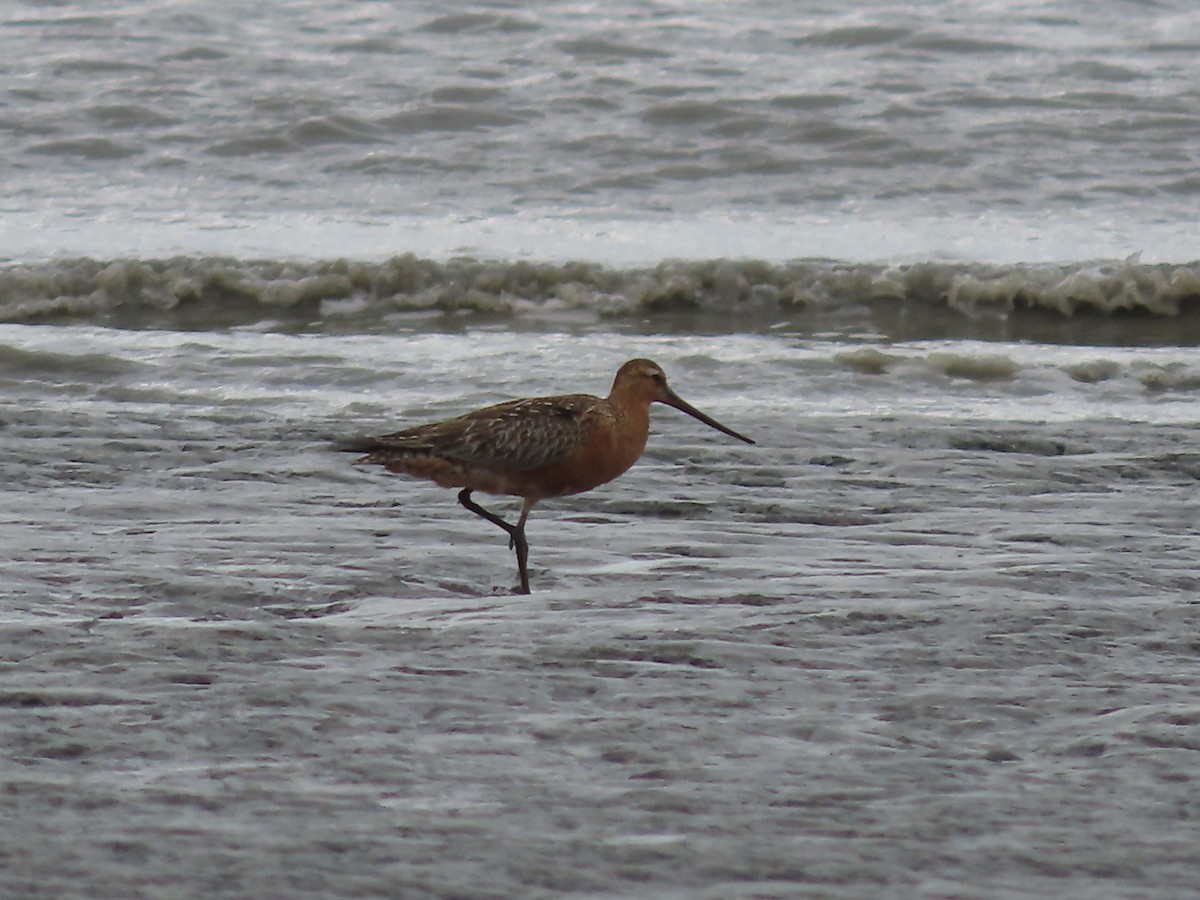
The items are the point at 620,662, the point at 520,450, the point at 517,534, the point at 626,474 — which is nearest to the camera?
the point at 620,662

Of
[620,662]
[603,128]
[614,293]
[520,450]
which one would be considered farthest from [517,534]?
[603,128]

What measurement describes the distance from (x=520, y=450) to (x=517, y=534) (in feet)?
1.34

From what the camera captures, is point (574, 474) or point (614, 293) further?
point (614, 293)

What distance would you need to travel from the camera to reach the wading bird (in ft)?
19.7

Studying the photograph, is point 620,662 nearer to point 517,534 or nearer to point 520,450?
point 517,534

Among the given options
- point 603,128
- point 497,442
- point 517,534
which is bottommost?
point 517,534

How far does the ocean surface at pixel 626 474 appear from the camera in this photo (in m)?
3.59

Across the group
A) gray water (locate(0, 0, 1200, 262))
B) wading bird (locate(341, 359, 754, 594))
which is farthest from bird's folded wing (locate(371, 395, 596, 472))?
gray water (locate(0, 0, 1200, 262))

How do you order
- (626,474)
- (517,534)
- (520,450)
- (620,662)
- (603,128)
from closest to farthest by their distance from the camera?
(620,662)
(517,534)
(520,450)
(626,474)
(603,128)

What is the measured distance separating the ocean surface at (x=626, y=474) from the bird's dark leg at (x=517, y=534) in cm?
6

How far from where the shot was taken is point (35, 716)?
4023 millimetres

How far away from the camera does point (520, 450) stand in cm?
600

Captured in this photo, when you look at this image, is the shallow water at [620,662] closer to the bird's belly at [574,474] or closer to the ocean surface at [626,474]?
the ocean surface at [626,474]

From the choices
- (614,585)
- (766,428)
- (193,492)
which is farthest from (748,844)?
(766,428)
